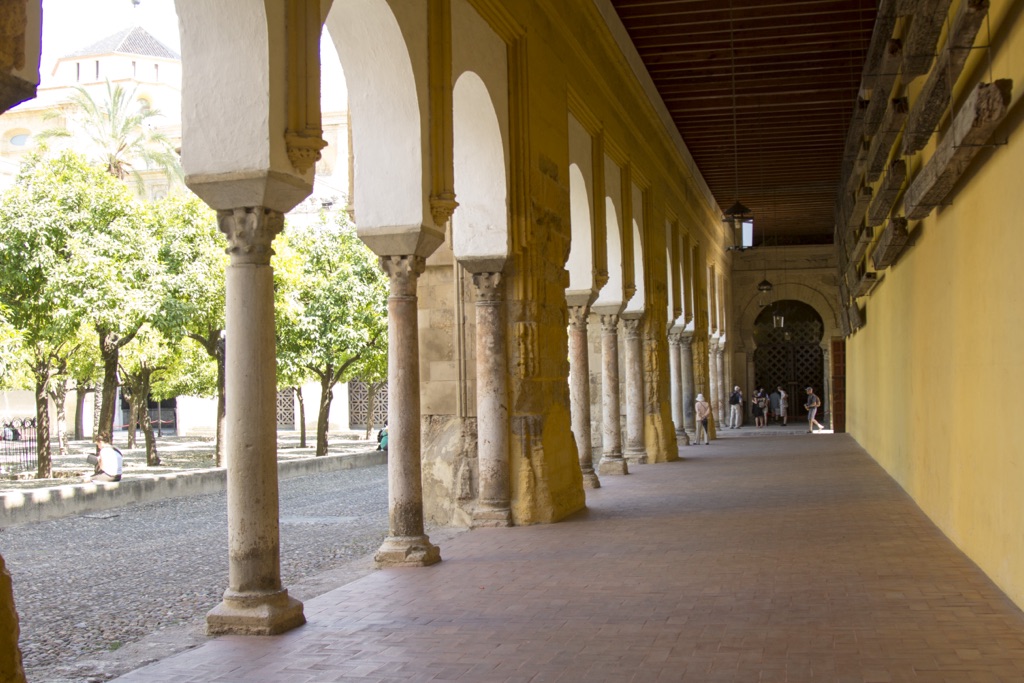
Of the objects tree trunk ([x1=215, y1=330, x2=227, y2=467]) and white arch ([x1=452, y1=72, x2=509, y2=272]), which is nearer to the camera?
white arch ([x1=452, y1=72, x2=509, y2=272])

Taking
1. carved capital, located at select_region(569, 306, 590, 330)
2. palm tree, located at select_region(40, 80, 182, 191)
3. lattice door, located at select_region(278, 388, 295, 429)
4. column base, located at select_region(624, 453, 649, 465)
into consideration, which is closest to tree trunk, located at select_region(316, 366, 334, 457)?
palm tree, located at select_region(40, 80, 182, 191)

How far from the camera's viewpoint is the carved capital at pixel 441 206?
8477 mm

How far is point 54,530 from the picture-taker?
1362 centimetres

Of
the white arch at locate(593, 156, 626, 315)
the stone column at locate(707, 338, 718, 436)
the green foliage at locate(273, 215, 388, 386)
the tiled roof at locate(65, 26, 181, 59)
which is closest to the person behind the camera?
the white arch at locate(593, 156, 626, 315)

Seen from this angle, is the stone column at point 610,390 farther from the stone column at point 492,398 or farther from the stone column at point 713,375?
the stone column at point 713,375

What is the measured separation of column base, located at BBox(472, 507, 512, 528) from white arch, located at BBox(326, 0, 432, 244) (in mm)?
3071

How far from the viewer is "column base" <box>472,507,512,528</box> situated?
1037cm

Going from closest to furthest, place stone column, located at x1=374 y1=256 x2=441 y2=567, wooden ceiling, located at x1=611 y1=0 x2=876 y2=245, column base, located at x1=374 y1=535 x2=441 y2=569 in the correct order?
column base, located at x1=374 y1=535 x2=441 y2=569, stone column, located at x1=374 y1=256 x2=441 y2=567, wooden ceiling, located at x1=611 y1=0 x2=876 y2=245

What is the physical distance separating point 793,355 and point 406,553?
29886 mm

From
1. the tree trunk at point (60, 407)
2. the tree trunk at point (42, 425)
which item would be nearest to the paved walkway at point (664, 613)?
the tree trunk at point (42, 425)

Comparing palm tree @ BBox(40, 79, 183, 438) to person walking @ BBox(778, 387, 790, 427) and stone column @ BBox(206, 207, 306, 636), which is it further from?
stone column @ BBox(206, 207, 306, 636)

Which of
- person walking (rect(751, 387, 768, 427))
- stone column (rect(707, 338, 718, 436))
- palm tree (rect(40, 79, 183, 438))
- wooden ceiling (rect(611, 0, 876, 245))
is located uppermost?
palm tree (rect(40, 79, 183, 438))

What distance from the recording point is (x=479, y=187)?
1026cm

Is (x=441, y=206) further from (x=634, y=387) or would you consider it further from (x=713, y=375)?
(x=713, y=375)
